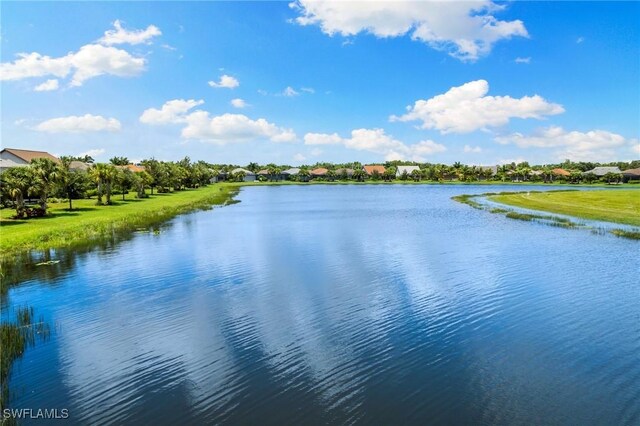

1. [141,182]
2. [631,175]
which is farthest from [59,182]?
[631,175]

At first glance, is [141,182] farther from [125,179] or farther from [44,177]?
[44,177]

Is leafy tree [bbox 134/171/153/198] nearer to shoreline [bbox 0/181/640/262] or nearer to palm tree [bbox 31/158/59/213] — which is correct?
shoreline [bbox 0/181/640/262]

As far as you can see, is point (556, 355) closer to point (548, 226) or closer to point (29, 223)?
point (548, 226)

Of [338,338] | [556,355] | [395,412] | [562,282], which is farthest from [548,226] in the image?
[395,412]

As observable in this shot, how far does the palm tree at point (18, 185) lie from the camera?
5500 cm

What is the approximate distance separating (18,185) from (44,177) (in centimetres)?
497

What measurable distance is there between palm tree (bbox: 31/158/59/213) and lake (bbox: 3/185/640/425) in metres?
27.7

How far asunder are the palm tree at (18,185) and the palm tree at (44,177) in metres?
0.99

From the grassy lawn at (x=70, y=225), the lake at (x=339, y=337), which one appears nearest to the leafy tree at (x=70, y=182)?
the grassy lawn at (x=70, y=225)

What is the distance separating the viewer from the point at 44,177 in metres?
59.9

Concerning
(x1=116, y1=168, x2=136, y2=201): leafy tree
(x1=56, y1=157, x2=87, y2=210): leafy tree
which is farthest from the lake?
(x1=116, y1=168, x2=136, y2=201): leafy tree

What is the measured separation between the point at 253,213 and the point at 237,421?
2407 inches

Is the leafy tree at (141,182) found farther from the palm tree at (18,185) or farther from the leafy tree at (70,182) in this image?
the palm tree at (18,185)

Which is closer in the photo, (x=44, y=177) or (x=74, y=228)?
(x=74, y=228)
